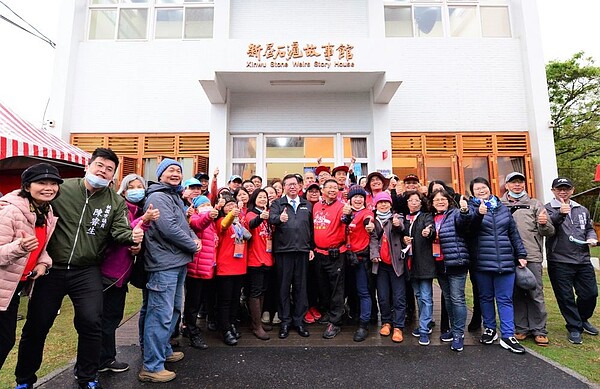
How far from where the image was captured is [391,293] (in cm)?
439

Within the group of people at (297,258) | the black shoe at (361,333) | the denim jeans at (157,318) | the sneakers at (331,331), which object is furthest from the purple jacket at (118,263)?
the black shoe at (361,333)

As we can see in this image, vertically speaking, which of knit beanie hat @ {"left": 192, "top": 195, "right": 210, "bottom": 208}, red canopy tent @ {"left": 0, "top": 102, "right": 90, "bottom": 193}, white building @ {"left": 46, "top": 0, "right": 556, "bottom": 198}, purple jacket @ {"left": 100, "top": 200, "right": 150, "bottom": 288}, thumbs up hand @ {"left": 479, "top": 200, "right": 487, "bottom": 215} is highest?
white building @ {"left": 46, "top": 0, "right": 556, "bottom": 198}

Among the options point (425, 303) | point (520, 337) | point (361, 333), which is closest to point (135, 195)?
point (361, 333)

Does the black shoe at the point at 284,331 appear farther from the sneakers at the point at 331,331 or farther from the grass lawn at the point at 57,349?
the grass lawn at the point at 57,349

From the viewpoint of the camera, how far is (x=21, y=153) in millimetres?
5172

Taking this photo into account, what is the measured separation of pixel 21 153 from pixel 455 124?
1037 cm

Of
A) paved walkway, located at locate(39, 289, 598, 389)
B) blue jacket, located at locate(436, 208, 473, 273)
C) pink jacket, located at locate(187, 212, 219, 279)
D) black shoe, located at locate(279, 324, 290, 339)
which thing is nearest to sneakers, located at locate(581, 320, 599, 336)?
paved walkway, located at locate(39, 289, 598, 389)

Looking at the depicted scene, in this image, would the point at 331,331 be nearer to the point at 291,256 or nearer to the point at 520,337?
the point at 291,256

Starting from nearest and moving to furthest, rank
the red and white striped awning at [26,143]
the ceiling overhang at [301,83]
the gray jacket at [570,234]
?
1. the gray jacket at [570,234]
2. the red and white striped awning at [26,143]
3. the ceiling overhang at [301,83]

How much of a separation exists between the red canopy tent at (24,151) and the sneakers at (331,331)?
5.40m

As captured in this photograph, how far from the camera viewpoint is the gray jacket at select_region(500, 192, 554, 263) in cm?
413

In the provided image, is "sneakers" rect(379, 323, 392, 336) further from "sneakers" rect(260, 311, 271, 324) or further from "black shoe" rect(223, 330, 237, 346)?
"black shoe" rect(223, 330, 237, 346)

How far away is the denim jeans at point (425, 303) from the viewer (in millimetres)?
3969

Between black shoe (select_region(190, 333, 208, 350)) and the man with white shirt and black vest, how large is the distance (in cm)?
94
